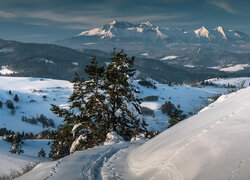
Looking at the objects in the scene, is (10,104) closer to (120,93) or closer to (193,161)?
(120,93)

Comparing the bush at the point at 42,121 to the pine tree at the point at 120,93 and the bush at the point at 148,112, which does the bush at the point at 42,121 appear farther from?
the pine tree at the point at 120,93

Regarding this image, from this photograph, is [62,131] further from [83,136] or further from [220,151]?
[220,151]

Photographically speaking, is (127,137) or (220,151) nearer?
(220,151)

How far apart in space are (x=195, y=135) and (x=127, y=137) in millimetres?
11482

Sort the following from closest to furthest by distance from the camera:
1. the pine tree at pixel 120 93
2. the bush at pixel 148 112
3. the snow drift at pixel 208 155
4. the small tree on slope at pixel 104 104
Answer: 1. the snow drift at pixel 208 155
2. the small tree on slope at pixel 104 104
3. the pine tree at pixel 120 93
4. the bush at pixel 148 112

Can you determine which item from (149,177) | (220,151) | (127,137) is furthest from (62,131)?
(220,151)

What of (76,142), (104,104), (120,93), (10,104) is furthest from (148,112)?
(76,142)

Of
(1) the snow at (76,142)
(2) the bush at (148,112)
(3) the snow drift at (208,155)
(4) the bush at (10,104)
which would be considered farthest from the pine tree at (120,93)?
(4) the bush at (10,104)

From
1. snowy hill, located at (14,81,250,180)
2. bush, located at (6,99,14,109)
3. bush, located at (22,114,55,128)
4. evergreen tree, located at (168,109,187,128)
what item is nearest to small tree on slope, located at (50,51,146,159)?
evergreen tree, located at (168,109,187,128)

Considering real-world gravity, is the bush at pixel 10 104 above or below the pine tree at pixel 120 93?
below

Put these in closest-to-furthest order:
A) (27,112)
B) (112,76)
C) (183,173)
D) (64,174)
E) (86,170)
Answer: (183,173) → (64,174) → (86,170) → (112,76) → (27,112)

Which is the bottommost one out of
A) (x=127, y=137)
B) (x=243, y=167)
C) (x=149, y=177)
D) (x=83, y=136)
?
(x=127, y=137)

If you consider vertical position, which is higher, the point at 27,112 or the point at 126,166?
the point at 126,166

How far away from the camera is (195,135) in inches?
239
